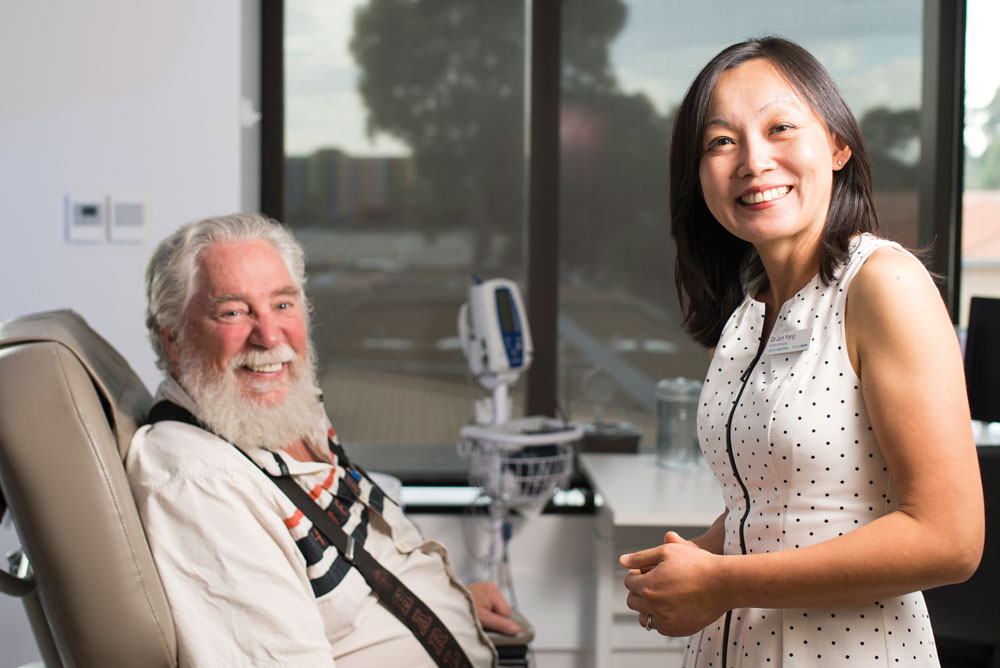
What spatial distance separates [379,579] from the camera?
1.54 meters

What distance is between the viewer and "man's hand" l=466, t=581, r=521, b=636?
1789mm

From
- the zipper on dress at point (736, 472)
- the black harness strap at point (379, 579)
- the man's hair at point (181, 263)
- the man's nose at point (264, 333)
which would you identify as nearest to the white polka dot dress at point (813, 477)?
the zipper on dress at point (736, 472)

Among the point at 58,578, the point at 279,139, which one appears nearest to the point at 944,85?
the point at 279,139

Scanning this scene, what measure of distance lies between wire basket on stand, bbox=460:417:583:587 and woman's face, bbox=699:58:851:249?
139 centimetres

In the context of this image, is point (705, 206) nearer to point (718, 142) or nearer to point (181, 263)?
point (718, 142)

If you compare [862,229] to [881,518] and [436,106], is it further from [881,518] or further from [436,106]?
[436,106]

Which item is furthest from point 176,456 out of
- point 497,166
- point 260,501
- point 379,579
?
point 497,166

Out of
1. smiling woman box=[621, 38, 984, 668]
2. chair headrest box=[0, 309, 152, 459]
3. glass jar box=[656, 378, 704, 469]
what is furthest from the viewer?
glass jar box=[656, 378, 704, 469]

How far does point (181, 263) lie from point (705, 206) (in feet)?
3.23

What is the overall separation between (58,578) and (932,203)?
2.89 metres

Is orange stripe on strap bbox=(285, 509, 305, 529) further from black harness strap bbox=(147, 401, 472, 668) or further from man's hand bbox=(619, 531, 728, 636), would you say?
man's hand bbox=(619, 531, 728, 636)

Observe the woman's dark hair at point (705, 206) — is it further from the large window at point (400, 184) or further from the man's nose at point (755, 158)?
the large window at point (400, 184)

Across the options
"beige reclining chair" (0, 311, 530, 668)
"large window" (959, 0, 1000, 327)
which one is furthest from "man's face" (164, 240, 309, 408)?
"large window" (959, 0, 1000, 327)

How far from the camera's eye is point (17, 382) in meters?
1.17
